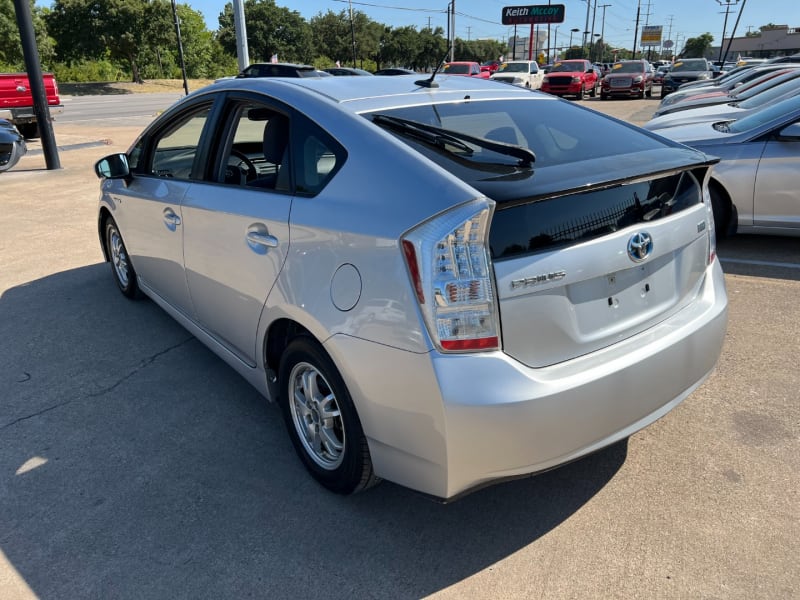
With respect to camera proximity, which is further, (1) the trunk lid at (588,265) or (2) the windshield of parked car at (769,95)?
(2) the windshield of parked car at (769,95)

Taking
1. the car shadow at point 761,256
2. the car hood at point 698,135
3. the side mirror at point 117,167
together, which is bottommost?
the car shadow at point 761,256

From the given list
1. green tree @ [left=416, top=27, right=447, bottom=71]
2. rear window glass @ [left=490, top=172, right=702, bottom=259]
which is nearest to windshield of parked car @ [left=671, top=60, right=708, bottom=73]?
rear window glass @ [left=490, top=172, right=702, bottom=259]

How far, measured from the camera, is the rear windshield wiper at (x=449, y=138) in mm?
2480

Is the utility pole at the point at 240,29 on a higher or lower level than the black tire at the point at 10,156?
higher

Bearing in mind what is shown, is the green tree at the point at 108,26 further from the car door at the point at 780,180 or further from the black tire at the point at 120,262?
the car door at the point at 780,180

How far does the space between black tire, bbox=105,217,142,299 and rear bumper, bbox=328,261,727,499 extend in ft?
10.8

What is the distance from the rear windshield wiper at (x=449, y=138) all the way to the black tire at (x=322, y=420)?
942 millimetres

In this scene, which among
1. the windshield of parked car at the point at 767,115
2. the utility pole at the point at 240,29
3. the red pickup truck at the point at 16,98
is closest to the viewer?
the windshield of parked car at the point at 767,115

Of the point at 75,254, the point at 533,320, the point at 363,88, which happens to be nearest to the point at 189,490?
the point at 533,320

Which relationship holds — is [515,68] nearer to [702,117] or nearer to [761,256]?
[702,117]

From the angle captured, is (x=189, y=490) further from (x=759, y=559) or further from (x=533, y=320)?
(x=759, y=559)

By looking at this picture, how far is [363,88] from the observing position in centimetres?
304

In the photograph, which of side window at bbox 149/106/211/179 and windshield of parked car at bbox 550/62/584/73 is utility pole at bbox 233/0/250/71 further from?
windshield of parked car at bbox 550/62/584/73

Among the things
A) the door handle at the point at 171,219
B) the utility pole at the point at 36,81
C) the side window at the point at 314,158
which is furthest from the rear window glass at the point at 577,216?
the utility pole at the point at 36,81
